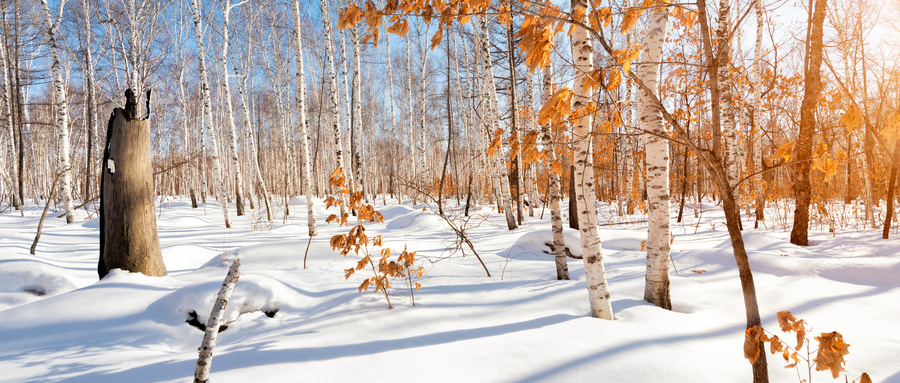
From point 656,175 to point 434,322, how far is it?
2087 millimetres

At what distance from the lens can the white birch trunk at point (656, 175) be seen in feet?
9.29

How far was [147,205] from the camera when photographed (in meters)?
3.72

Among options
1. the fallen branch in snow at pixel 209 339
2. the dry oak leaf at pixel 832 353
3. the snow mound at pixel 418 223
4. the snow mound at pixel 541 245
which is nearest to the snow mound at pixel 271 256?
the snow mound at pixel 541 245

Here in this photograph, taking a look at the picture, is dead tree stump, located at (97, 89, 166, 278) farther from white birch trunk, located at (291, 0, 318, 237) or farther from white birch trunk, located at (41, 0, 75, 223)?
white birch trunk, located at (41, 0, 75, 223)

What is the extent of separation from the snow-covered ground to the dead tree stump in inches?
9.4

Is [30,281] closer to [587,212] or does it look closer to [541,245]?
[587,212]

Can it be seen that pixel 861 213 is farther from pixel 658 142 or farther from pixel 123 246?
pixel 123 246

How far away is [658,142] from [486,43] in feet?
19.2

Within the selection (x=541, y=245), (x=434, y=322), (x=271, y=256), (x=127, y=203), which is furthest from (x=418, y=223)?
(x=434, y=322)

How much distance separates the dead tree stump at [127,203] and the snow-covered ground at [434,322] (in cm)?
24

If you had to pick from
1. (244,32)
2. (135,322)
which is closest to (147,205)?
(135,322)

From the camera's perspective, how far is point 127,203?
360cm

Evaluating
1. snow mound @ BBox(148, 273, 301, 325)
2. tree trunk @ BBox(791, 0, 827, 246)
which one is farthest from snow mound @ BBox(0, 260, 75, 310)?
tree trunk @ BBox(791, 0, 827, 246)

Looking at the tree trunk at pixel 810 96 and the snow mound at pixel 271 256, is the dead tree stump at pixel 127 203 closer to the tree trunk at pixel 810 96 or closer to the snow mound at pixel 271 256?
the snow mound at pixel 271 256
